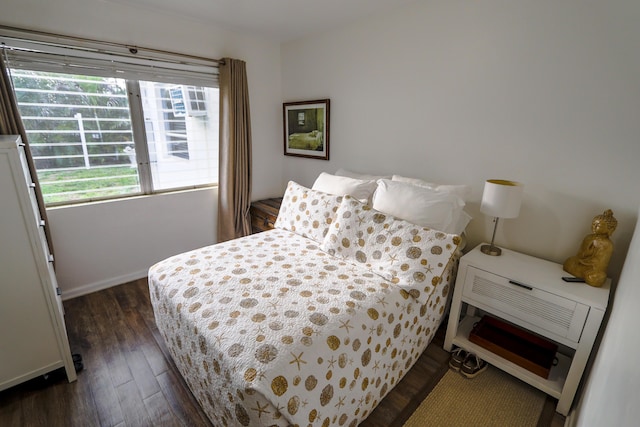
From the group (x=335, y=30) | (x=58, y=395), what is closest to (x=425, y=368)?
(x=58, y=395)

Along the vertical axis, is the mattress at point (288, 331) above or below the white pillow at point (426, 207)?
below

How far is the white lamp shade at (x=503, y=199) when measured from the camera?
1671 mm

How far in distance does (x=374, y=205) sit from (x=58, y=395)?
215cm

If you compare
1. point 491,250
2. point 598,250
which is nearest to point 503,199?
point 491,250

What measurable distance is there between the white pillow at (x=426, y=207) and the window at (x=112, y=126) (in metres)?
2.02

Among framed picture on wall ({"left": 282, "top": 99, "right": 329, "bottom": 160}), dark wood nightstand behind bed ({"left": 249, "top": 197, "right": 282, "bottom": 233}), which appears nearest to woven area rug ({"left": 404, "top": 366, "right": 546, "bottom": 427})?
dark wood nightstand behind bed ({"left": 249, "top": 197, "right": 282, "bottom": 233})

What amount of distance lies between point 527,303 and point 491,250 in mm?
379

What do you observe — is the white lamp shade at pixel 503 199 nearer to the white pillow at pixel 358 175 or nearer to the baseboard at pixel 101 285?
the white pillow at pixel 358 175

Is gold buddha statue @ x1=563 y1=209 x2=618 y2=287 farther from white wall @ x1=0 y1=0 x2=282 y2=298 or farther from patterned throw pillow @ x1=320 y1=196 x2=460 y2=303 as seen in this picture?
Answer: white wall @ x1=0 y1=0 x2=282 y2=298

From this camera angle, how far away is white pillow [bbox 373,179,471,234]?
1.83 m

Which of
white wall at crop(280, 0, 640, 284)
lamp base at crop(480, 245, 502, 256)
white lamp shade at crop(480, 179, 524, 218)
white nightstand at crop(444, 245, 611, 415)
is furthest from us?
lamp base at crop(480, 245, 502, 256)

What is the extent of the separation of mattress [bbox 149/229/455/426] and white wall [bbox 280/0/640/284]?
795 millimetres

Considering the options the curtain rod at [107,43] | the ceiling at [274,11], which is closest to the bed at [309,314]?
the ceiling at [274,11]

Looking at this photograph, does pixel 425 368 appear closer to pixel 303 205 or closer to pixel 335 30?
pixel 303 205
